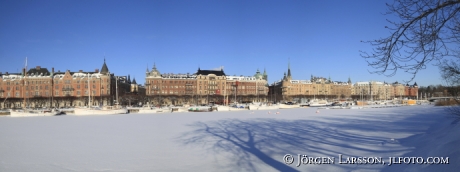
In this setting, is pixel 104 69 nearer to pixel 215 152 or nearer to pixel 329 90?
pixel 215 152

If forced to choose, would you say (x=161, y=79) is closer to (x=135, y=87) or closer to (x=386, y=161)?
(x=135, y=87)

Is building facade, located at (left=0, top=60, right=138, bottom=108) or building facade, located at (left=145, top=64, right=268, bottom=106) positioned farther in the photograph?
building facade, located at (left=145, top=64, right=268, bottom=106)

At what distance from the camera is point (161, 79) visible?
349 ft

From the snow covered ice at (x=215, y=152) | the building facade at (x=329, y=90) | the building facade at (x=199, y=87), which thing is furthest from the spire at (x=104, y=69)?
the snow covered ice at (x=215, y=152)

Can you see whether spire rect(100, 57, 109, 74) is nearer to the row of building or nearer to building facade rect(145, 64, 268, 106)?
the row of building

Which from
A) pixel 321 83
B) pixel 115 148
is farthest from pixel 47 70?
pixel 321 83

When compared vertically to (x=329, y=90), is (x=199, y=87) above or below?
above

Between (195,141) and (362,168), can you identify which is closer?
(362,168)

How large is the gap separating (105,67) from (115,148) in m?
90.8

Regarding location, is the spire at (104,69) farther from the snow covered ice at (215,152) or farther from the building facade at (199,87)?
the snow covered ice at (215,152)

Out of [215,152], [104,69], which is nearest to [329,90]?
[104,69]

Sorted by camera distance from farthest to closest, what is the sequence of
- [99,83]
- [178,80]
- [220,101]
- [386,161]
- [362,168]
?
[178,80]
[220,101]
[99,83]
[386,161]
[362,168]

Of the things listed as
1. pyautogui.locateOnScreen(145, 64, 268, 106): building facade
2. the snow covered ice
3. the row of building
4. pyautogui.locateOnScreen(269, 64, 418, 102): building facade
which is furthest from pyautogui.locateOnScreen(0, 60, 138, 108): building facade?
the snow covered ice

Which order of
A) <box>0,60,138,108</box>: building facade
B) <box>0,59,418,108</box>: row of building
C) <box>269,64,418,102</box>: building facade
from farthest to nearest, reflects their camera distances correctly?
<box>269,64,418,102</box>: building facade, <box>0,60,138,108</box>: building facade, <box>0,59,418,108</box>: row of building
